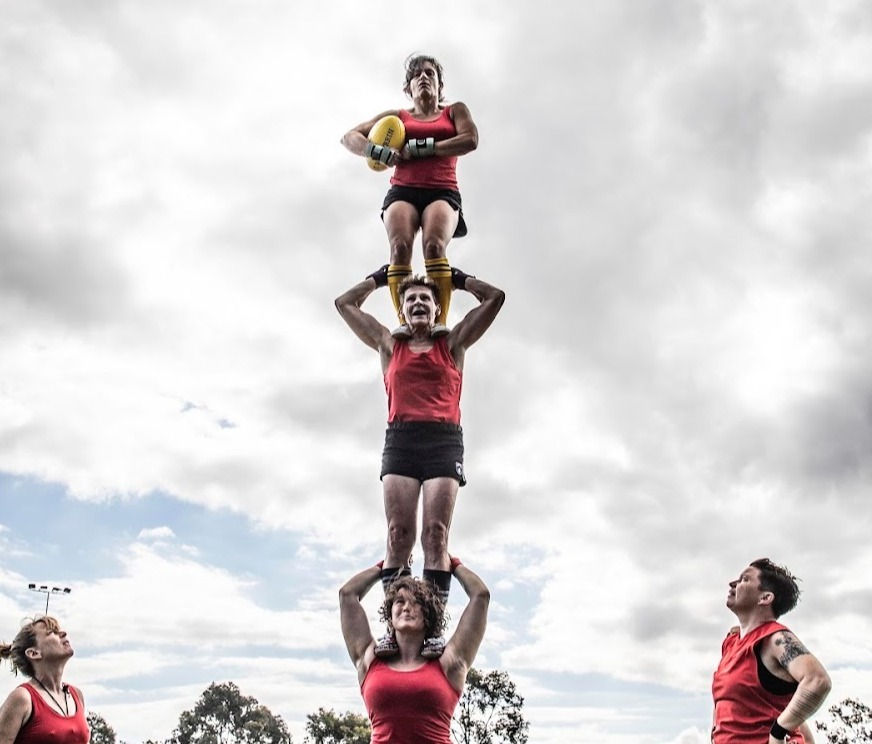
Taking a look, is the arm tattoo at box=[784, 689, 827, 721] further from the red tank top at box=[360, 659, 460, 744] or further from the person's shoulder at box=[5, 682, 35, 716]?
the person's shoulder at box=[5, 682, 35, 716]

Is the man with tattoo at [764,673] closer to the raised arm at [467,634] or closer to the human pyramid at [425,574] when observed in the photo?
the human pyramid at [425,574]

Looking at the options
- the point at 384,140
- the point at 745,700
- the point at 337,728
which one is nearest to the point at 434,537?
the point at 745,700

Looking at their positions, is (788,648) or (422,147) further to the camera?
(422,147)

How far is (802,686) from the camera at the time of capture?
5.58 metres

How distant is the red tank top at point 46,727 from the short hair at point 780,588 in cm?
498

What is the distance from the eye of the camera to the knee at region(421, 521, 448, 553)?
6.92 m

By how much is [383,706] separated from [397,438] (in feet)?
7.30

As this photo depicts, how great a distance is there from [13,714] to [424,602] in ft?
10.0

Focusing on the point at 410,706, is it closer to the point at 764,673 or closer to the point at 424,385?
the point at 764,673

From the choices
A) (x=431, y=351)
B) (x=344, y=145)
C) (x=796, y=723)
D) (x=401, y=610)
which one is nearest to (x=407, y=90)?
(x=344, y=145)

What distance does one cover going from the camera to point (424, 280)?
7801 mm

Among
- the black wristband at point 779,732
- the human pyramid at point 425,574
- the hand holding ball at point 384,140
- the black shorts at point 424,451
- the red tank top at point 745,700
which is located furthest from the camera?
the hand holding ball at point 384,140

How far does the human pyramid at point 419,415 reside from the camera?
5816 millimetres

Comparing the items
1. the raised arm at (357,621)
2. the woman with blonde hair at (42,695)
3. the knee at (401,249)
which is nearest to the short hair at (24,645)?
the woman with blonde hair at (42,695)
